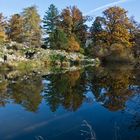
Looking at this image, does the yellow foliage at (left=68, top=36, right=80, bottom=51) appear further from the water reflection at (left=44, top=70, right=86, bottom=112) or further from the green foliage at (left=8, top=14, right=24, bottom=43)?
the water reflection at (left=44, top=70, right=86, bottom=112)

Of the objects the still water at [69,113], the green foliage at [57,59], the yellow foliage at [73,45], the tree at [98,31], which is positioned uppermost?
the tree at [98,31]

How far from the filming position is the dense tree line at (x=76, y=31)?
60209 millimetres

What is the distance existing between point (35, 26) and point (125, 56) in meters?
16.7

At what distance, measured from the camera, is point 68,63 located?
171ft

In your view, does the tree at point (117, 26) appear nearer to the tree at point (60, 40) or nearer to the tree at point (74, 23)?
the tree at point (74, 23)

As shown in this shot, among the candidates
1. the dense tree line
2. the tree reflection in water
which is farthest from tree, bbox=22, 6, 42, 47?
the tree reflection in water

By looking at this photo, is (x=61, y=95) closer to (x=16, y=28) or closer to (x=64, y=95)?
(x=64, y=95)

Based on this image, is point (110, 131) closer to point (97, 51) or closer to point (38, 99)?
point (38, 99)

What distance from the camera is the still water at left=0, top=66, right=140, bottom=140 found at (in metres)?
12.5

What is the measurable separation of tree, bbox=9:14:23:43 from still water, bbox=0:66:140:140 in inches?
1480

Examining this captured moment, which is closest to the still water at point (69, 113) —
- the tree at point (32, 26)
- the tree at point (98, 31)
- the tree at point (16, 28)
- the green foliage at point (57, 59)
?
the green foliage at point (57, 59)

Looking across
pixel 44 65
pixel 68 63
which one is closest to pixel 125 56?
pixel 68 63

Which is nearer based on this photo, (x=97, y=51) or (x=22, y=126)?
(x=22, y=126)

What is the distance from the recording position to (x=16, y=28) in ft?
206
